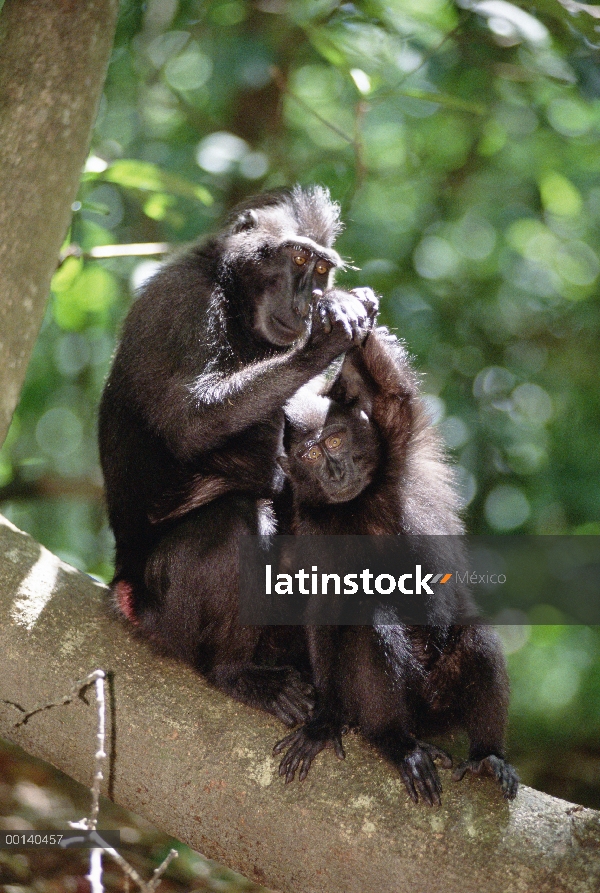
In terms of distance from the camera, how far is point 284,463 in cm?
446

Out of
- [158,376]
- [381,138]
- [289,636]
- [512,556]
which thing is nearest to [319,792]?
Result: [289,636]

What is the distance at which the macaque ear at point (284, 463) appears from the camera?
444 centimetres

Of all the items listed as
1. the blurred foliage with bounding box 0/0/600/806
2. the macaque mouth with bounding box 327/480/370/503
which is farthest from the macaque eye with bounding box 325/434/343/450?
the blurred foliage with bounding box 0/0/600/806

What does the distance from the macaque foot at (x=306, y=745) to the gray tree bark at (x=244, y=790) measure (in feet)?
0.14

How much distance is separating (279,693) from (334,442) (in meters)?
1.25

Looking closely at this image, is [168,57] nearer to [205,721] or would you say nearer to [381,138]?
[381,138]

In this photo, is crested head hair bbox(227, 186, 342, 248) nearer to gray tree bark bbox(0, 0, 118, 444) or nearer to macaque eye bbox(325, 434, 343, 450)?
gray tree bark bbox(0, 0, 118, 444)

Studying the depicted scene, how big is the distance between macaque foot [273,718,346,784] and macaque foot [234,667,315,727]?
16cm

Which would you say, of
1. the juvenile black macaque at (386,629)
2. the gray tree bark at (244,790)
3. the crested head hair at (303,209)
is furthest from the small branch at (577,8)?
the gray tree bark at (244,790)

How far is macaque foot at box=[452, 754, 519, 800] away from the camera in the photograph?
312 centimetres

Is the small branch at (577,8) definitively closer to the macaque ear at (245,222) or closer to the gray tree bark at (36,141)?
the macaque ear at (245,222)

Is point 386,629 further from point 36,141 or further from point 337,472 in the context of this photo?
point 36,141

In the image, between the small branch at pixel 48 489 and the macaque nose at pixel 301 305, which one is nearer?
the macaque nose at pixel 301 305

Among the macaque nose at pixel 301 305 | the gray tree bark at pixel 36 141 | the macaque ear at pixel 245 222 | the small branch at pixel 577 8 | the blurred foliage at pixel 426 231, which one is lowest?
the blurred foliage at pixel 426 231
